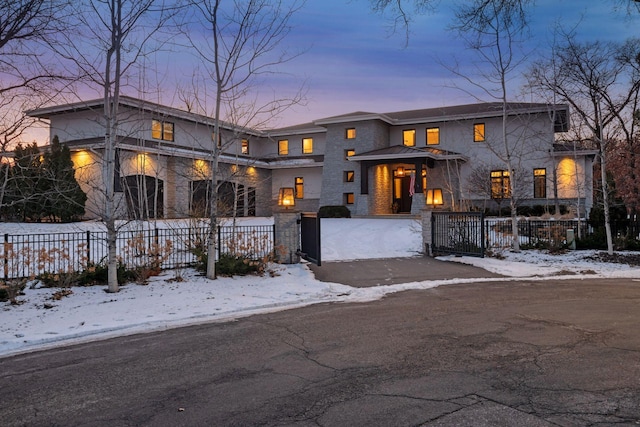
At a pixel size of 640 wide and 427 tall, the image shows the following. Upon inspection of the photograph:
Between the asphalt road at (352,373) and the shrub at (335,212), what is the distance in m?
23.9

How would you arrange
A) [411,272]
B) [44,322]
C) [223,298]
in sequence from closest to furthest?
1. [44,322]
2. [223,298]
3. [411,272]

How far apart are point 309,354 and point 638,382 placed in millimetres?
3375

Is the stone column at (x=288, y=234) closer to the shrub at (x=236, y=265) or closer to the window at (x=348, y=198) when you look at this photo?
the shrub at (x=236, y=265)

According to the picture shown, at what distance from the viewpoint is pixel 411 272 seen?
12914 millimetres

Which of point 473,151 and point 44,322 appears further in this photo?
point 473,151

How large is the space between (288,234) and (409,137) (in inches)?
885

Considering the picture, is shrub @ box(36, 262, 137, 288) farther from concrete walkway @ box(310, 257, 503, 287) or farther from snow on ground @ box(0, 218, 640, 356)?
concrete walkway @ box(310, 257, 503, 287)

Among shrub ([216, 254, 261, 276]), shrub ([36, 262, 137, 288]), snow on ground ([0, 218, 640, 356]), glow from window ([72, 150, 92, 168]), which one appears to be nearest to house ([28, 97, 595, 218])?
glow from window ([72, 150, 92, 168])

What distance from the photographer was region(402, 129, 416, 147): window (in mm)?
34125

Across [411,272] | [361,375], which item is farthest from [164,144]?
[361,375]

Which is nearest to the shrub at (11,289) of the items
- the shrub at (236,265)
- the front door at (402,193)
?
the shrub at (236,265)

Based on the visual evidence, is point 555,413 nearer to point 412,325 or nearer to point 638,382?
point 638,382

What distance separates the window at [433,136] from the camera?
33.1 m

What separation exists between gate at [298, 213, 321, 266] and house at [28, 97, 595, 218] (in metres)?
11.8
